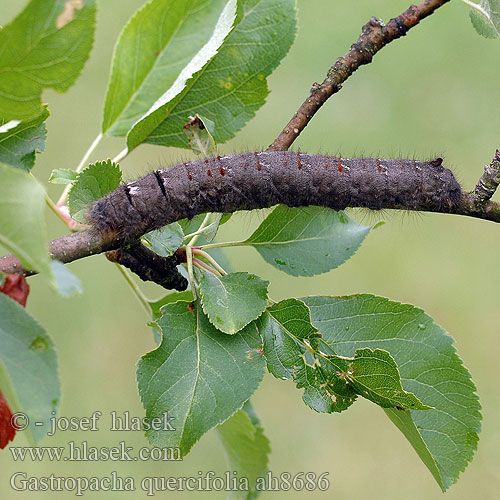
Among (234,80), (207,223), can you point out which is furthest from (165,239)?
(234,80)

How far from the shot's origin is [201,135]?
1.38 m


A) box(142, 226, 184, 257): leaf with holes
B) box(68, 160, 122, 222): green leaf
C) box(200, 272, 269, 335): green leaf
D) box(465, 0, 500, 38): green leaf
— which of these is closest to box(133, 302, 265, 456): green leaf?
box(200, 272, 269, 335): green leaf

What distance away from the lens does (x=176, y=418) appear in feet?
3.61

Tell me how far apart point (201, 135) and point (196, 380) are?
0.53 metres

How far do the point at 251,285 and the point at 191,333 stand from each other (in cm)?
14

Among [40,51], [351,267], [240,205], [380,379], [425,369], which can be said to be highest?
[40,51]

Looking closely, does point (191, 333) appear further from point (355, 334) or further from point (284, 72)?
point (284, 72)

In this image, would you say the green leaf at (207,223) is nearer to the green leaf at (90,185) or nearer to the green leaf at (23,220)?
the green leaf at (90,185)

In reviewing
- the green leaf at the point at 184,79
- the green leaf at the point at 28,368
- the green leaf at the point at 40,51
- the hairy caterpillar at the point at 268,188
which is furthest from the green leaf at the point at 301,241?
the green leaf at the point at 28,368

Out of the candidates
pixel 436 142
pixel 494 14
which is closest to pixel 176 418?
pixel 494 14

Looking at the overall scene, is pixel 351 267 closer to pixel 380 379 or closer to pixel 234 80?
pixel 234 80

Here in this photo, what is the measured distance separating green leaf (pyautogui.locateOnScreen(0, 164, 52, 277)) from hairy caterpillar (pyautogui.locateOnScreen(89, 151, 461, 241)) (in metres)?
0.46

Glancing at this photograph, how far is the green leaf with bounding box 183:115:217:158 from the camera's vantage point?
4.39 feet

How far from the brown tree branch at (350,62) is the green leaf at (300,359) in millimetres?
411
